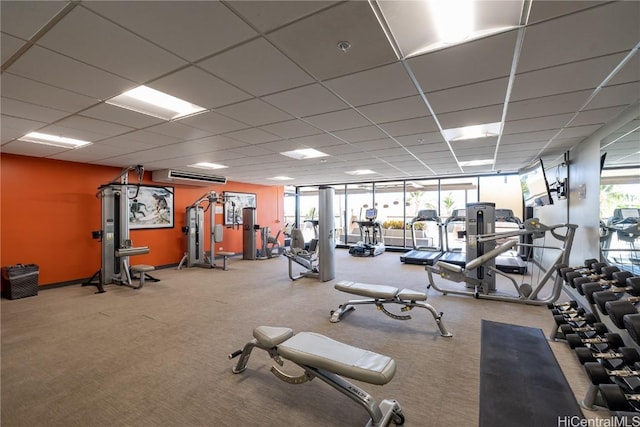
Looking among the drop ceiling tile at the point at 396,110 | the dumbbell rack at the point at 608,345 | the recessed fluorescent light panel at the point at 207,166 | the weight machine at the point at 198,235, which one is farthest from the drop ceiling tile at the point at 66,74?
the weight machine at the point at 198,235

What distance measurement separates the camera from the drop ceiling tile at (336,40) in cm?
155

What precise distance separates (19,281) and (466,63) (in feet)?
22.0

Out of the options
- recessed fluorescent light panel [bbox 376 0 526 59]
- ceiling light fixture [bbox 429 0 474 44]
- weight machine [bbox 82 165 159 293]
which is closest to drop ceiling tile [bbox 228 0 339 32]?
recessed fluorescent light panel [bbox 376 0 526 59]

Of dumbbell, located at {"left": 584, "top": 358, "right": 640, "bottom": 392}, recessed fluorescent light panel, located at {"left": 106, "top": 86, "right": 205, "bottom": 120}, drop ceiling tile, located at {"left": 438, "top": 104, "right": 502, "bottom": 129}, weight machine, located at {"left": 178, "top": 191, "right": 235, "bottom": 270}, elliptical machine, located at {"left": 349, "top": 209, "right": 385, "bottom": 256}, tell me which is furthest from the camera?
elliptical machine, located at {"left": 349, "top": 209, "right": 385, "bottom": 256}

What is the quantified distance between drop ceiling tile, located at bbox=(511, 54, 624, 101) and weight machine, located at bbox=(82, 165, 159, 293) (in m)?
5.83

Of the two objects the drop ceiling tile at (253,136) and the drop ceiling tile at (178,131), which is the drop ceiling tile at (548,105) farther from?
the drop ceiling tile at (178,131)

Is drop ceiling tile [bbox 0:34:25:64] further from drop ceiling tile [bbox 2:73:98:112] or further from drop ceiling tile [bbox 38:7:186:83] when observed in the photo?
drop ceiling tile [bbox 2:73:98:112]

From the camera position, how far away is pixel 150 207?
6754 millimetres

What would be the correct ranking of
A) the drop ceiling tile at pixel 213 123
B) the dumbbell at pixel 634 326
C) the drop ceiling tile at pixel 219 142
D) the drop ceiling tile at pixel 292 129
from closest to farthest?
the dumbbell at pixel 634 326
the drop ceiling tile at pixel 213 123
the drop ceiling tile at pixel 292 129
the drop ceiling tile at pixel 219 142

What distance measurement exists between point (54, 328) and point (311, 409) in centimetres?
339

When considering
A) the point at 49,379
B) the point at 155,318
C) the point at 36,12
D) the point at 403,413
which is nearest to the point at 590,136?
the point at 403,413

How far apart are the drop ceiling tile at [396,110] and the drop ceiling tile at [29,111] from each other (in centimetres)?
318

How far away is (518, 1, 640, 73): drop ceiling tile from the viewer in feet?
5.00

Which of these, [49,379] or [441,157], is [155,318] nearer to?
[49,379]
